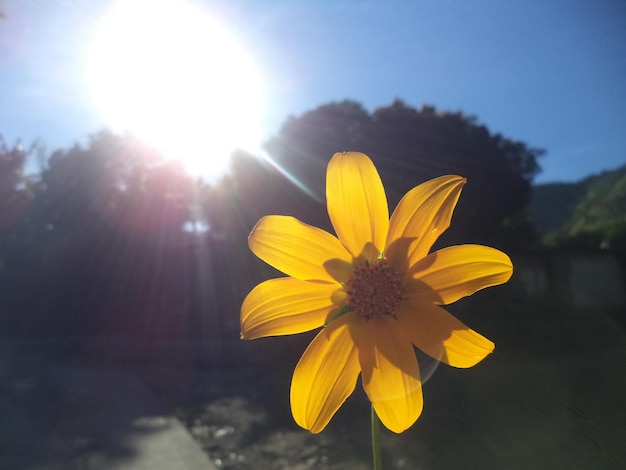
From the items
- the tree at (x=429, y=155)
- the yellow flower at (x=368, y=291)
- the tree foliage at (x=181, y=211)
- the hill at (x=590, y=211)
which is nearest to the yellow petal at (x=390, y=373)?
the yellow flower at (x=368, y=291)

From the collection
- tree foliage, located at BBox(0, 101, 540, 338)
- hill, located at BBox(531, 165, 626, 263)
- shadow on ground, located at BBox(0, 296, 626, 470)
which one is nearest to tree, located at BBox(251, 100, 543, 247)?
tree foliage, located at BBox(0, 101, 540, 338)

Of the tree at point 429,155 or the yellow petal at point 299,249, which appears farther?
the tree at point 429,155

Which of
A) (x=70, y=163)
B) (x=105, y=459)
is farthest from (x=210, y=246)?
(x=105, y=459)

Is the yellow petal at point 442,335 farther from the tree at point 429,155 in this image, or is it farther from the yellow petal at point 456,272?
the tree at point 429,155

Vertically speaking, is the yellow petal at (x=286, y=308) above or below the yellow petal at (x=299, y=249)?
below

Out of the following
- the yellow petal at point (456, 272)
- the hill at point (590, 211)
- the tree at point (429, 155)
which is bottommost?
the yellow petal at point (456, 272)

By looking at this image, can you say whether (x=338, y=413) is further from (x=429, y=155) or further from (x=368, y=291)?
(x=368, y=291)

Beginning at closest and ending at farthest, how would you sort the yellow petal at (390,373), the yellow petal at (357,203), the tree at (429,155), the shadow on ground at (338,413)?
the yellow petal at (390,373)
the yellow petal at (357,203)
the shadow on ground at (338,413)
the tree at (429,155)
